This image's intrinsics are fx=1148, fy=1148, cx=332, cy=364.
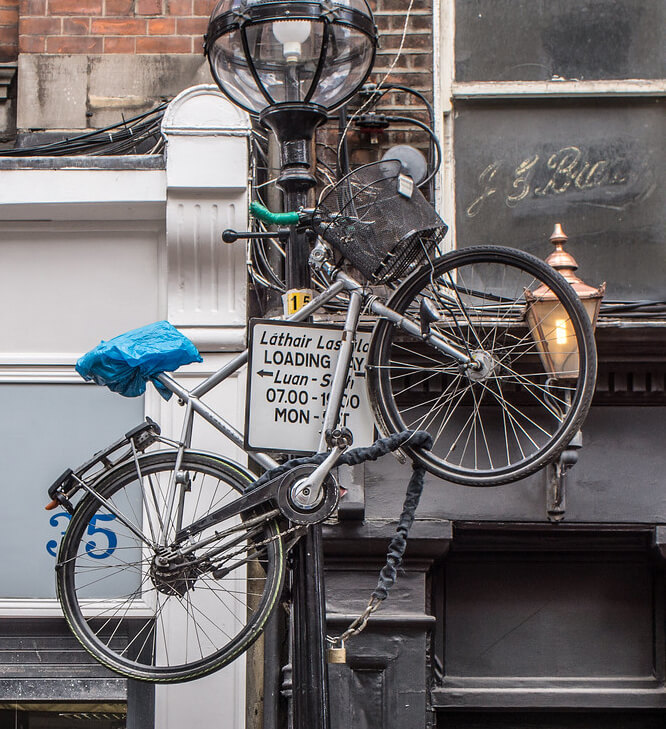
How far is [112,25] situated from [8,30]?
637mm

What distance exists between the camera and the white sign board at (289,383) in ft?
14.4

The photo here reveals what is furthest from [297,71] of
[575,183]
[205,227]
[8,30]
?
[8,30]

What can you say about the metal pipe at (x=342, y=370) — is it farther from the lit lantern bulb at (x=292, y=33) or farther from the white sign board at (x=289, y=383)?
the lit lantern bulb at (x=292, y=33)

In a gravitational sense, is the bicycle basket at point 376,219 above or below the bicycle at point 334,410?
above

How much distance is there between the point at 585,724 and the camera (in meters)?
5.90

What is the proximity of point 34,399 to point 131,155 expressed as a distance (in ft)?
4.66

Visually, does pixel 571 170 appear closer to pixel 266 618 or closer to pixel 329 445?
pixel 329 445

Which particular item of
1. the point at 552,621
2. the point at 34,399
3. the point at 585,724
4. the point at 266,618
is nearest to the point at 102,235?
the point at 34,399

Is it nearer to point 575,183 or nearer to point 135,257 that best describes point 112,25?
Answer: point 135,257

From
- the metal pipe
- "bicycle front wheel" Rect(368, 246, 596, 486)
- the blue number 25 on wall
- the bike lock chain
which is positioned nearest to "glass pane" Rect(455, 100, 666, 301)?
"bicycle front wheel" Rect(368, 246, 596, 486)

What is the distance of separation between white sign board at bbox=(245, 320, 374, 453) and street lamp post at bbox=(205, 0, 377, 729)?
0.91ft

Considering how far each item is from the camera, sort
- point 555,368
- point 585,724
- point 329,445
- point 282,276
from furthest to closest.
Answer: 1. point 282,276
2. point 585,724
3. point 555,368
4. point 329,445

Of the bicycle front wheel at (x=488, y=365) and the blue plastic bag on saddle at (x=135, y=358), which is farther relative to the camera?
the blue plastic bag on saddle at (x=135, y=358)

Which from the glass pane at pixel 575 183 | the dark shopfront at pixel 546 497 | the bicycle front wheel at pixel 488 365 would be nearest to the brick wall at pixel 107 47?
the dark shopfront at pixel 546 497
